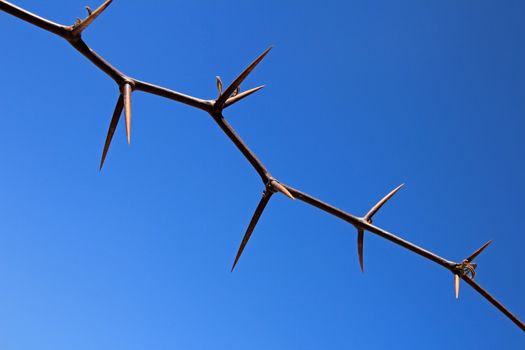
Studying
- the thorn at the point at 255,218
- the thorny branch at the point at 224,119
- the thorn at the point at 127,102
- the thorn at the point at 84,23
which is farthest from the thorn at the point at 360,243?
the thorn at the point at 84,23

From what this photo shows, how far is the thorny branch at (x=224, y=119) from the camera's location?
5.22ft

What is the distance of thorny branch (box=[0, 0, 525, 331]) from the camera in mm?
1591

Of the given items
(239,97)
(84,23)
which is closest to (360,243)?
(239,97)

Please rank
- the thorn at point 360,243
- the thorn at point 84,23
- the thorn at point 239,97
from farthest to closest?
the thorn at point 360,243
the thorn at point 239,97
the thorn at point 84,23

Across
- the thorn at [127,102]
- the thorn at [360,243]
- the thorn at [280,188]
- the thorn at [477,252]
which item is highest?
the thorn at [477,252]

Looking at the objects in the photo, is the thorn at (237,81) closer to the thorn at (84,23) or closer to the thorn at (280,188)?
the thorn at (280,188)

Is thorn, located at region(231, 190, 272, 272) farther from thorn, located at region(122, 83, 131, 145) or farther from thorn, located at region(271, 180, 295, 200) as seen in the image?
thorn, located at region(122, 83, 131, 145)

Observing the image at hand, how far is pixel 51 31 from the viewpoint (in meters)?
1.57

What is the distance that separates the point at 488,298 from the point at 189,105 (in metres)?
1.67

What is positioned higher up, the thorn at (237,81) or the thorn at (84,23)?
the thorn at (237,81)

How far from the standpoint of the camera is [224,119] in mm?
1953

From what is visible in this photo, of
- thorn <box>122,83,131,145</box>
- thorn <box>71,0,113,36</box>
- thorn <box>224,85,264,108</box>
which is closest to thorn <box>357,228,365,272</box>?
thorn <box>224,85,264,108</box>

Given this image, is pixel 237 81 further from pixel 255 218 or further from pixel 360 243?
pixel 360 243

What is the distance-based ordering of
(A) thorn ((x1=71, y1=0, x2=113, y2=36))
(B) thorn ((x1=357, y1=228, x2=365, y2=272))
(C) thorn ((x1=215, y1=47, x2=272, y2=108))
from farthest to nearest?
(B) thorn ((x1=357, y1=228, x2=365, y2=272)) → (C) thorn ((x1=215, y1=47, x2=272, y2=108)) → (A) thorn ((x1=71, y1=0, x2=113, y2=36))
